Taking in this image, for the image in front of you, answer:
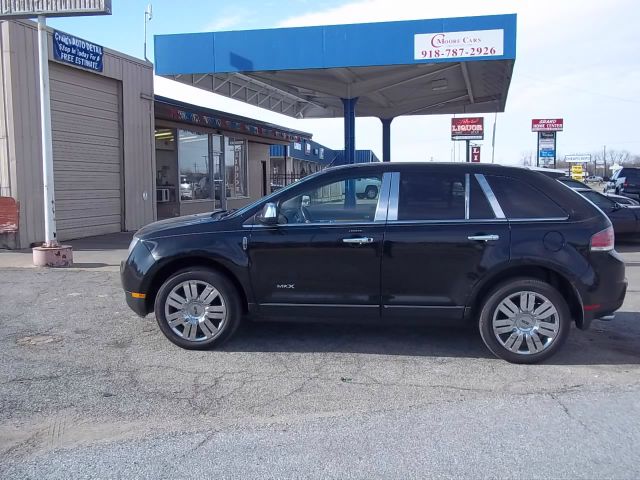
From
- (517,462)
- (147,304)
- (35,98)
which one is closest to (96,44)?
(35,98)

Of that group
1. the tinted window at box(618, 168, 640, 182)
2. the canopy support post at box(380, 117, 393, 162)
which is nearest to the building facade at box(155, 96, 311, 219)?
the canopy support post at box(380, 117, 393, 162)

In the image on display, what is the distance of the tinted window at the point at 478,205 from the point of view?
18.3ft

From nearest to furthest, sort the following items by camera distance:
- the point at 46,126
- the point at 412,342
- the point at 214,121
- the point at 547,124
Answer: the point at 412,342 → the point at 46,126 → the point at 214,121 → the point at 547,124

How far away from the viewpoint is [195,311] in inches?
227

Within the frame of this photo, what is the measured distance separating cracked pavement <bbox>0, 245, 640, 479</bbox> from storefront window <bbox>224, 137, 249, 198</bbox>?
18.4m

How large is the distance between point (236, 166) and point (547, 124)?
2897 cm

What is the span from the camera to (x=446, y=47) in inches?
576

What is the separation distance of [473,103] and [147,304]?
67.3ft

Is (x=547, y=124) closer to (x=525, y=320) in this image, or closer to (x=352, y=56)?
(x=352, y=56)

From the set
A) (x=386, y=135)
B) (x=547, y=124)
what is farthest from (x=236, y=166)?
(x=547, y=124)

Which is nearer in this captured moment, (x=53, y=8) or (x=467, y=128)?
(x=53, y=8)

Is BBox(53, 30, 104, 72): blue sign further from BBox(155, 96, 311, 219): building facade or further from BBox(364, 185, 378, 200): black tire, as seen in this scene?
BBox(364, 185, 378, 200): black tire

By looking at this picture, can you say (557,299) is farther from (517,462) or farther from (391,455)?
(391,455)

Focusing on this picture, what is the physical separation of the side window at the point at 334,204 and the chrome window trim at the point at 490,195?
37.7 inches
